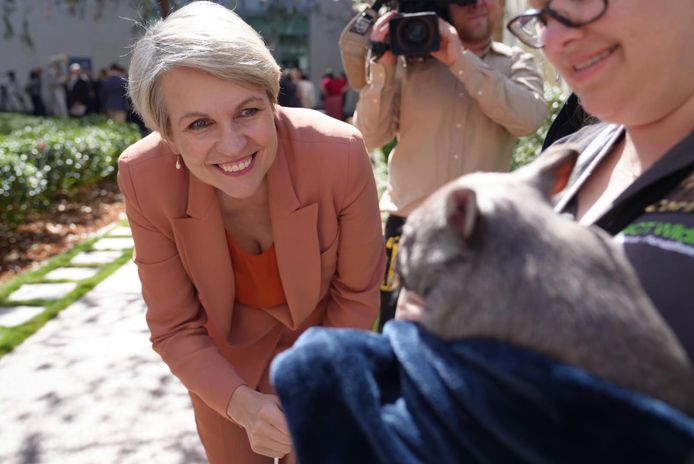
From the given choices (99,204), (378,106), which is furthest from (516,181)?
(99,204)

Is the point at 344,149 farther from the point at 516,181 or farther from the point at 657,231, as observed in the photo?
the point at 657,231

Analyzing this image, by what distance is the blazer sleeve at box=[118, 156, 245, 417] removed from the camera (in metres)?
2.19

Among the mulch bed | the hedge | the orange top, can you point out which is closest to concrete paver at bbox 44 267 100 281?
the mulch bed

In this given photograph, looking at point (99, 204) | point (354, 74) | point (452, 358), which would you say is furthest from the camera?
point (99, 204)

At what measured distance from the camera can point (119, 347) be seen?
5273mm

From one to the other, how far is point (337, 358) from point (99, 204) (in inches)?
405

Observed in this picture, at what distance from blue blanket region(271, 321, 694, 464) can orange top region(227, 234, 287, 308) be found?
1.21m

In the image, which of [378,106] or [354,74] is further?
[354,74]

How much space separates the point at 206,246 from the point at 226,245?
77 mm

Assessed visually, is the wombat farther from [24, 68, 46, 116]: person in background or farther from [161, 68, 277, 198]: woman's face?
[24, 68, 46, 116]: person in background

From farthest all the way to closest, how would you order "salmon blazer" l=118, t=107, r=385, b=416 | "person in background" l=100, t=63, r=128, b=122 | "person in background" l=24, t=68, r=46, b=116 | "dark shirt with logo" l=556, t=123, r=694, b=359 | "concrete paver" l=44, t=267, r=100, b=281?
1. "person in background" l=24, t=68, r=46, b=116
2. "person in background" l=100, t=63, r=128, b=122
3. "concrete paver" l=44, t=267, r=100, b=281
4. "salmon blazer" l=118, t=107, r=385, b=416
5. "dark shirt with logo" l=556, t=123, r=694, b=359

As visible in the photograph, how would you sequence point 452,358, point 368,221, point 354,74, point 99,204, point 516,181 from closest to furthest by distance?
point 452,358 → point 516,181 → point 368,221 → point 354,74 → point 99,204

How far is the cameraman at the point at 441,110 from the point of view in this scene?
320 centimetres

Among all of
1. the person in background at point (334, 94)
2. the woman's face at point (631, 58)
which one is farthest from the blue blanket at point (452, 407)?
the person in background at point (334, 94)
